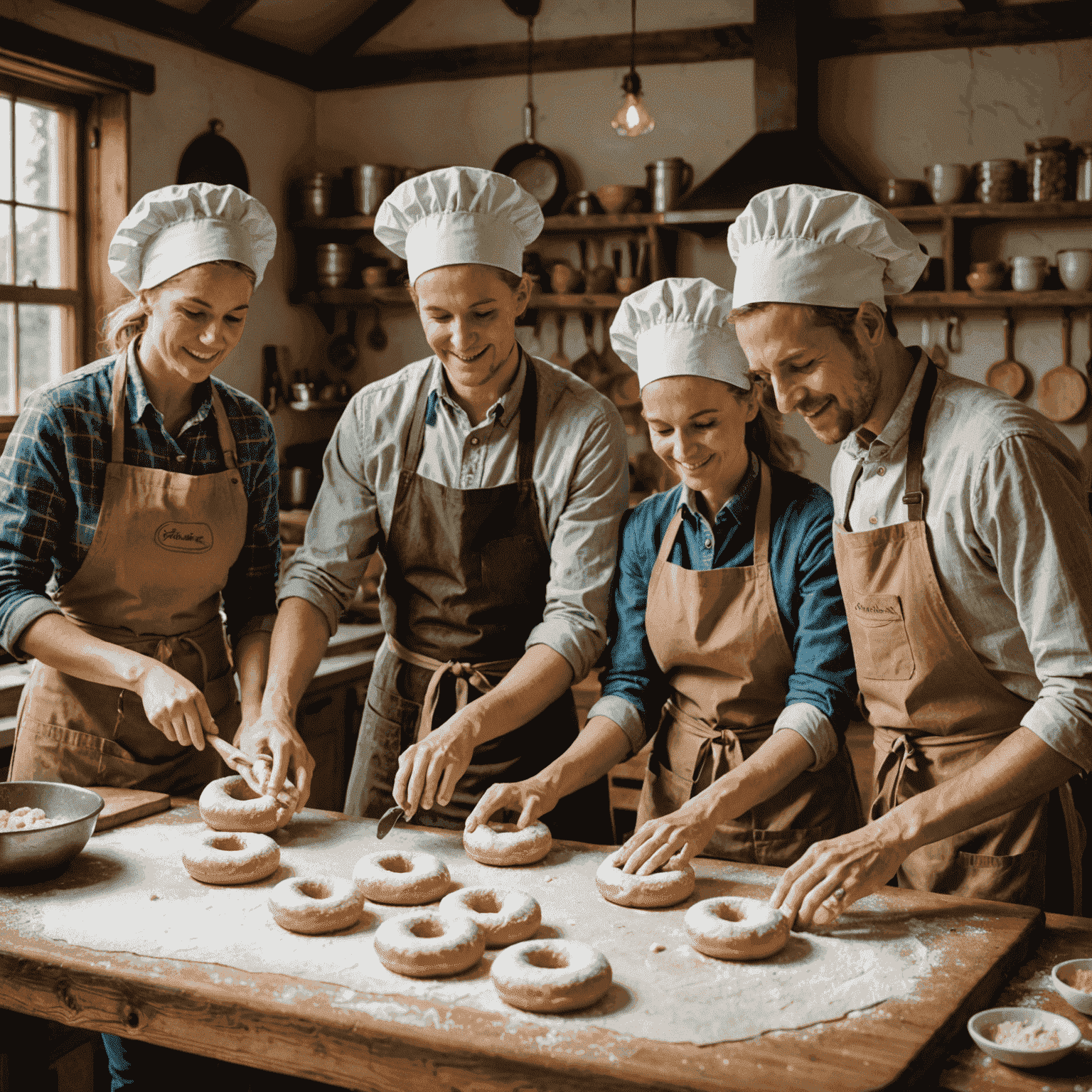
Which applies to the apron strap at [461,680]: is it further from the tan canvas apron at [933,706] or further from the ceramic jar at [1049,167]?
the ceramic jar at [1049,167]

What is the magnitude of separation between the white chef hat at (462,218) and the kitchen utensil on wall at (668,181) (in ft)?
9.26

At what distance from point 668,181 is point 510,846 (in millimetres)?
3788

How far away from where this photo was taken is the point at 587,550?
7.62 ft

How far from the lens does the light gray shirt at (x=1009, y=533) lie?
171cm

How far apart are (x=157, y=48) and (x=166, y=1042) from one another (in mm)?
4166

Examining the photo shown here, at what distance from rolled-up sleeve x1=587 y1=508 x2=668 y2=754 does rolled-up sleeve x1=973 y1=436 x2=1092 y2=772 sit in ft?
2.31

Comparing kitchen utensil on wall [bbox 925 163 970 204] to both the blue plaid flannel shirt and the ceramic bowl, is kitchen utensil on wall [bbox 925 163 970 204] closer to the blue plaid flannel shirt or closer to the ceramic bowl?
the ceramic bowl

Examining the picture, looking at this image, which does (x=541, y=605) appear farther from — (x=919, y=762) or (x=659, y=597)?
(x=919, y=762)

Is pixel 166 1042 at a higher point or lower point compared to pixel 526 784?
lower

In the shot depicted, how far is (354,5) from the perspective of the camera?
5.57m

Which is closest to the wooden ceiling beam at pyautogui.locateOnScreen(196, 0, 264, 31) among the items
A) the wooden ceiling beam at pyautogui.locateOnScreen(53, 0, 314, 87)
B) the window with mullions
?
the wooden ceiling beam at pyautogui.locateOnScreen(53, 0, 314, 87)

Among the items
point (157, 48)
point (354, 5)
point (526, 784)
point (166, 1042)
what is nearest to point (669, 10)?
point (354, 5)

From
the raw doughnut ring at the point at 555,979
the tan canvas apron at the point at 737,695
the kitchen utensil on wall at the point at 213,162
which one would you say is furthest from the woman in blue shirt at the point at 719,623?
the kitchen utensil on wall at the point at 213,162

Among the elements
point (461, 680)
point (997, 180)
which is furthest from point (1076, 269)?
point (461, 680)
